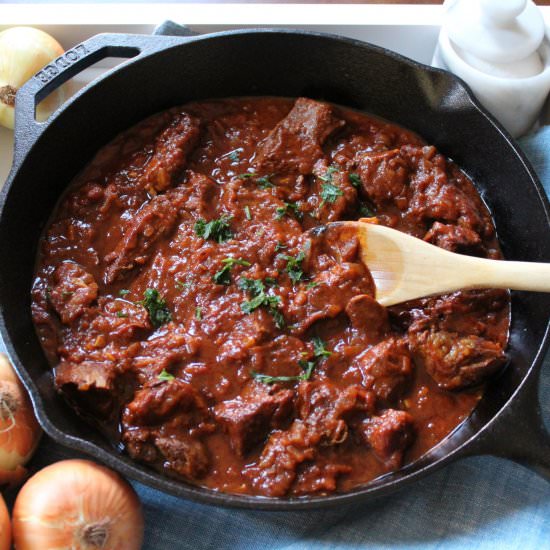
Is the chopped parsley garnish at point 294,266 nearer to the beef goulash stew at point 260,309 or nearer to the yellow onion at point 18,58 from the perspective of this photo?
the beef goulash stew at point 260,309

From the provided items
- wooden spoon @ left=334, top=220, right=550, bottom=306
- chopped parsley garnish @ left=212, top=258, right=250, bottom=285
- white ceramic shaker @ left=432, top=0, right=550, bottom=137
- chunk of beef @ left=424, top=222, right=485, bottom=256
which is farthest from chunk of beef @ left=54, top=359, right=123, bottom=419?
white ceramic shaker @ left=432, top=0, right=550, bottom=137

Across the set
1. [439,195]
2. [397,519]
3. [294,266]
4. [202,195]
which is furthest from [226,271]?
[397,519]

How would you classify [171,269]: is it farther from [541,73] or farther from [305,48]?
[541,73]

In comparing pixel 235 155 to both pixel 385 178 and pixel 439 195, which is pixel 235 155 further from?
pixel 439 195

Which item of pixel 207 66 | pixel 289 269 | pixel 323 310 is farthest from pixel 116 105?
pixel 323 310

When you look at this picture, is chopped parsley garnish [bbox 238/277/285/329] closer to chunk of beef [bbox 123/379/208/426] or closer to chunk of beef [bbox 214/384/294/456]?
chunk of beef [bbox 214/384/294/456]

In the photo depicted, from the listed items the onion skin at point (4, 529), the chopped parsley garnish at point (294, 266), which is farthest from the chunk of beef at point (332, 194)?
the onion skin at point (4, 529)
